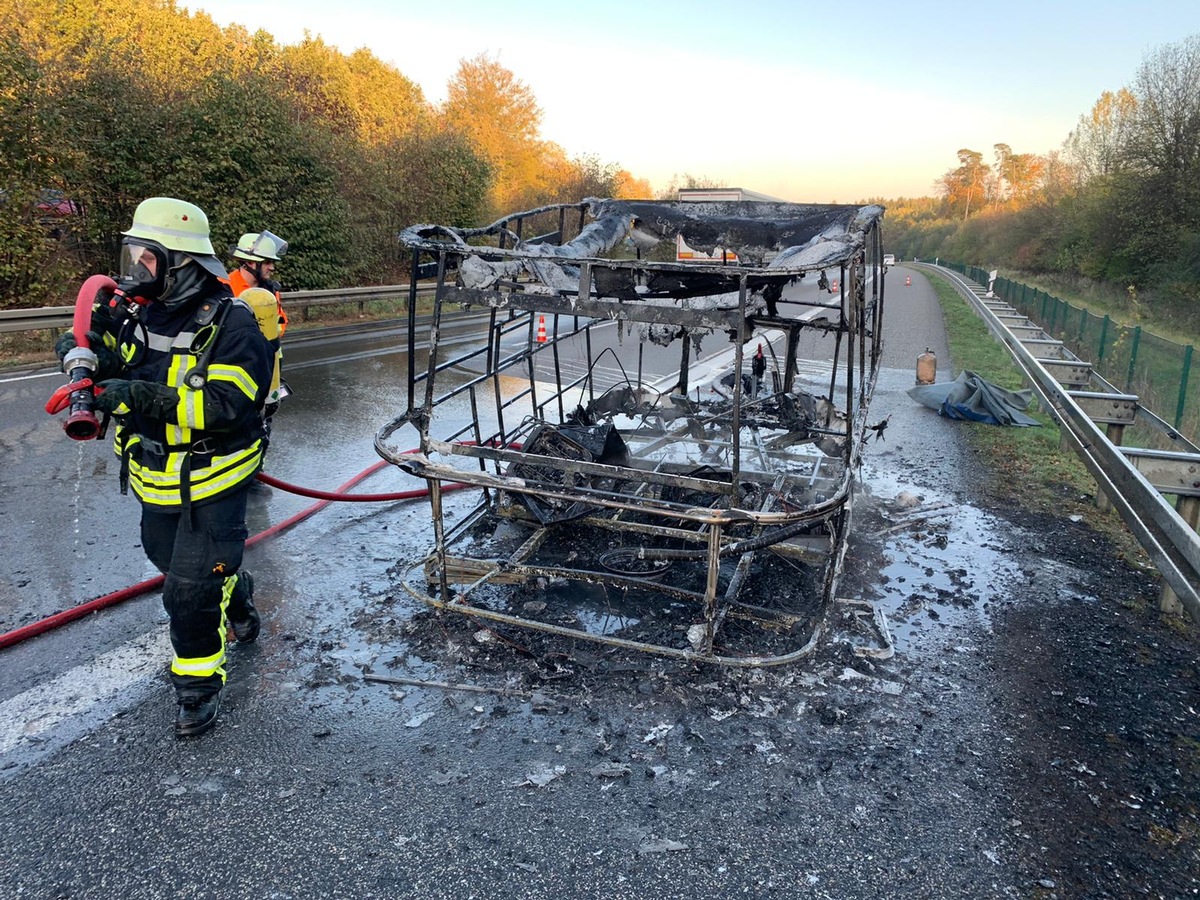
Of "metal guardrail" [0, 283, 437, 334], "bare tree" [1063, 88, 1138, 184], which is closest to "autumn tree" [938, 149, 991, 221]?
"bare tree" [1063, 88, 1138, 184]

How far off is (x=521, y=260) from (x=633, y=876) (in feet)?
8.88

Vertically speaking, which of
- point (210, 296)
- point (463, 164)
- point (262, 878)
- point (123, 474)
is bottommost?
point (262, 878)

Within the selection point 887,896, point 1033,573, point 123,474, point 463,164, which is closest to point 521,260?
point 123,474

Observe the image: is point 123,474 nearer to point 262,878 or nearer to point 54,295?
point 262,878

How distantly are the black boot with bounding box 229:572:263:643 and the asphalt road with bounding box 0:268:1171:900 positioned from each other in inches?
3.2

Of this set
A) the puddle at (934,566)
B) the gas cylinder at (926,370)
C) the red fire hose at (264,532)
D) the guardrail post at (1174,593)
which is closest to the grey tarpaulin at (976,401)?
the gas cylinder at (926,370)

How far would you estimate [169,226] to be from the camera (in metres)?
3.20

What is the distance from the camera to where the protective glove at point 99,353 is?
3152mm

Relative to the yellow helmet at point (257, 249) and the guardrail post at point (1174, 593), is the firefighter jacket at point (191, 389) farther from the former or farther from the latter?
the guardrail post at point (1174, 593)

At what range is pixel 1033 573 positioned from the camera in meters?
5.01

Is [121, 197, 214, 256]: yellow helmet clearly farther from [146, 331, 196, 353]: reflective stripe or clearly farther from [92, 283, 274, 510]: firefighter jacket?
[146, 331, 196, 353]: reflective stripe

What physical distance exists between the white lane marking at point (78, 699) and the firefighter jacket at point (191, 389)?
869 mm

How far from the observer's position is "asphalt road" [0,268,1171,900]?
2.52m

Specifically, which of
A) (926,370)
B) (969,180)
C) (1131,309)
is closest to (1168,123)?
(1131,309)
